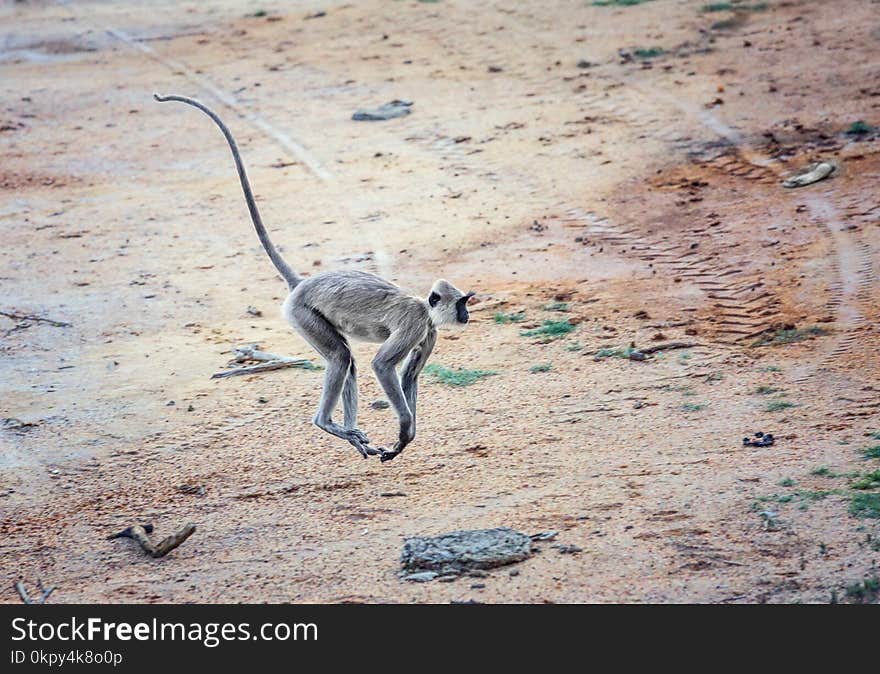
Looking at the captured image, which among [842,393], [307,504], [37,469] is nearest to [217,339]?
[37,469]

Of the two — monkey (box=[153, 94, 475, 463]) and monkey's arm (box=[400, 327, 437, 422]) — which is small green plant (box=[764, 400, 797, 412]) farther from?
monkey's arm (box=[400, 327, 437, 422])

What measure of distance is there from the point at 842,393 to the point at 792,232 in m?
3.87

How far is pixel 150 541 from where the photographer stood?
25.3ft

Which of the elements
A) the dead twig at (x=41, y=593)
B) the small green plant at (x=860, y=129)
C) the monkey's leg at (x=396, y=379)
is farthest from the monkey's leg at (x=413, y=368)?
the small green plant at (x=860, y=129)

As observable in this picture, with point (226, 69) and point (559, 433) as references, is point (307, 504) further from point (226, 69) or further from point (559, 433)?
→ point (226, 69)

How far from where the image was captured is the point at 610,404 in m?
9.49

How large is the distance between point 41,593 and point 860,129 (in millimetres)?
11711

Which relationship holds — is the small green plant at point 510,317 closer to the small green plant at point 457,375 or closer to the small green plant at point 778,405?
the small green plant at point 457,375

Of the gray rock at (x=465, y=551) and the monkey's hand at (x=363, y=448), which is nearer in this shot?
the gray rock at (x=465, y=551)

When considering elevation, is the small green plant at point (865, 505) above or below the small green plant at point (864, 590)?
below

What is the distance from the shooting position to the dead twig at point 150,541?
754 centimetres

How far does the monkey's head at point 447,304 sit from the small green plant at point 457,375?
1.85 metres

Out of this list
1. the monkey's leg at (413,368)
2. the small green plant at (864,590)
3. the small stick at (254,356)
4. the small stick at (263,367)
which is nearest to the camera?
the small green plant at (864,590)

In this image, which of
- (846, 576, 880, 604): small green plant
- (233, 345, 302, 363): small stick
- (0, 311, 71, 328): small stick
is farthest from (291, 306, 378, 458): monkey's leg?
(0, 311, 71, 328): small stick
